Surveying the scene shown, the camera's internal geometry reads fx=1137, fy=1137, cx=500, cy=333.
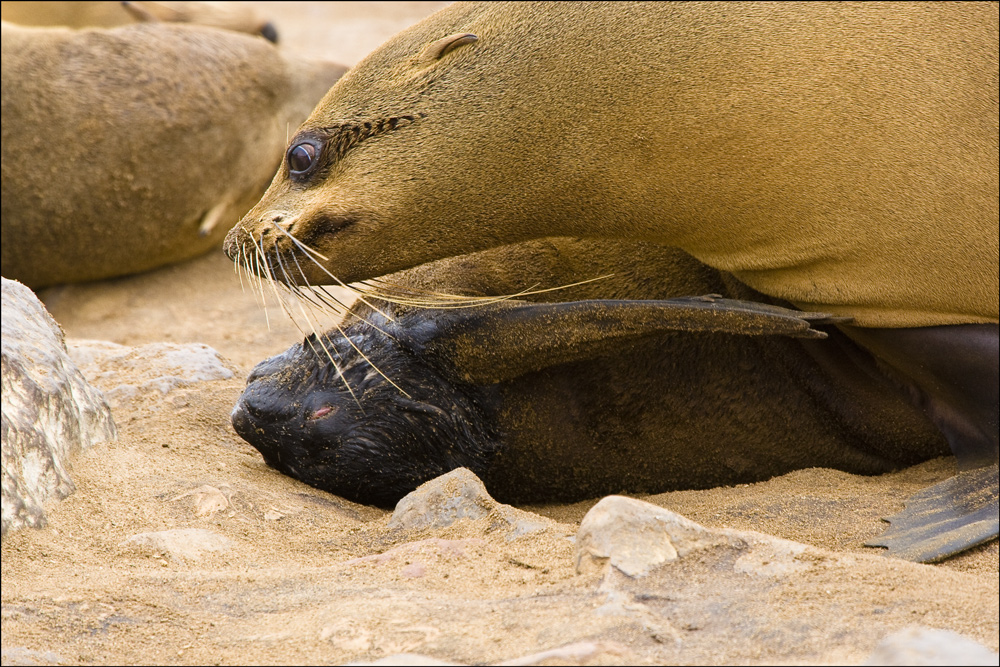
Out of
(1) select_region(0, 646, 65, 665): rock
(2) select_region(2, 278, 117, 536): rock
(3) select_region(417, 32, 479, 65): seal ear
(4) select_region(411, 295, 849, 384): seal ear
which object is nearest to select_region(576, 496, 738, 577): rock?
(4) select_region(411, 295, 849, 384): seal ear

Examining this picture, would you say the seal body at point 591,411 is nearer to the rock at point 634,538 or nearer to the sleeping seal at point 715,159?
the sleeping seal at point 715,159

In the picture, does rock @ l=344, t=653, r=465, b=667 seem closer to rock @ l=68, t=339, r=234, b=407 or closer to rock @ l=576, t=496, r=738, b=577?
rock @ l=576, t=496, r=738, b=577

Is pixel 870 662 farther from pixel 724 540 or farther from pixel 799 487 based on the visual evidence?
pixel 799 487

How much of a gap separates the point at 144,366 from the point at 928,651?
3.03m

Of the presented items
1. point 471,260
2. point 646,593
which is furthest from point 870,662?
point 471,260

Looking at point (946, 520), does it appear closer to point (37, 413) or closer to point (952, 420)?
point (952, 420)

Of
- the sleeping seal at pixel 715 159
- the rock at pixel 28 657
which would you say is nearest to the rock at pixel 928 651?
the sleeping seal at pixel 715 159

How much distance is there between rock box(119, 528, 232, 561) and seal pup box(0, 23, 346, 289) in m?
4.09

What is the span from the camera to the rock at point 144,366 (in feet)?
12.8

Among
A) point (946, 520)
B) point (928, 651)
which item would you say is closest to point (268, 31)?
point (946, 520)

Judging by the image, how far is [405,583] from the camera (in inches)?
94.0

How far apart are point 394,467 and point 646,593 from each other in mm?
1415

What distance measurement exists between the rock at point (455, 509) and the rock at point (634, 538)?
1.17ft

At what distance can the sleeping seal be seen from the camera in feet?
9.04
